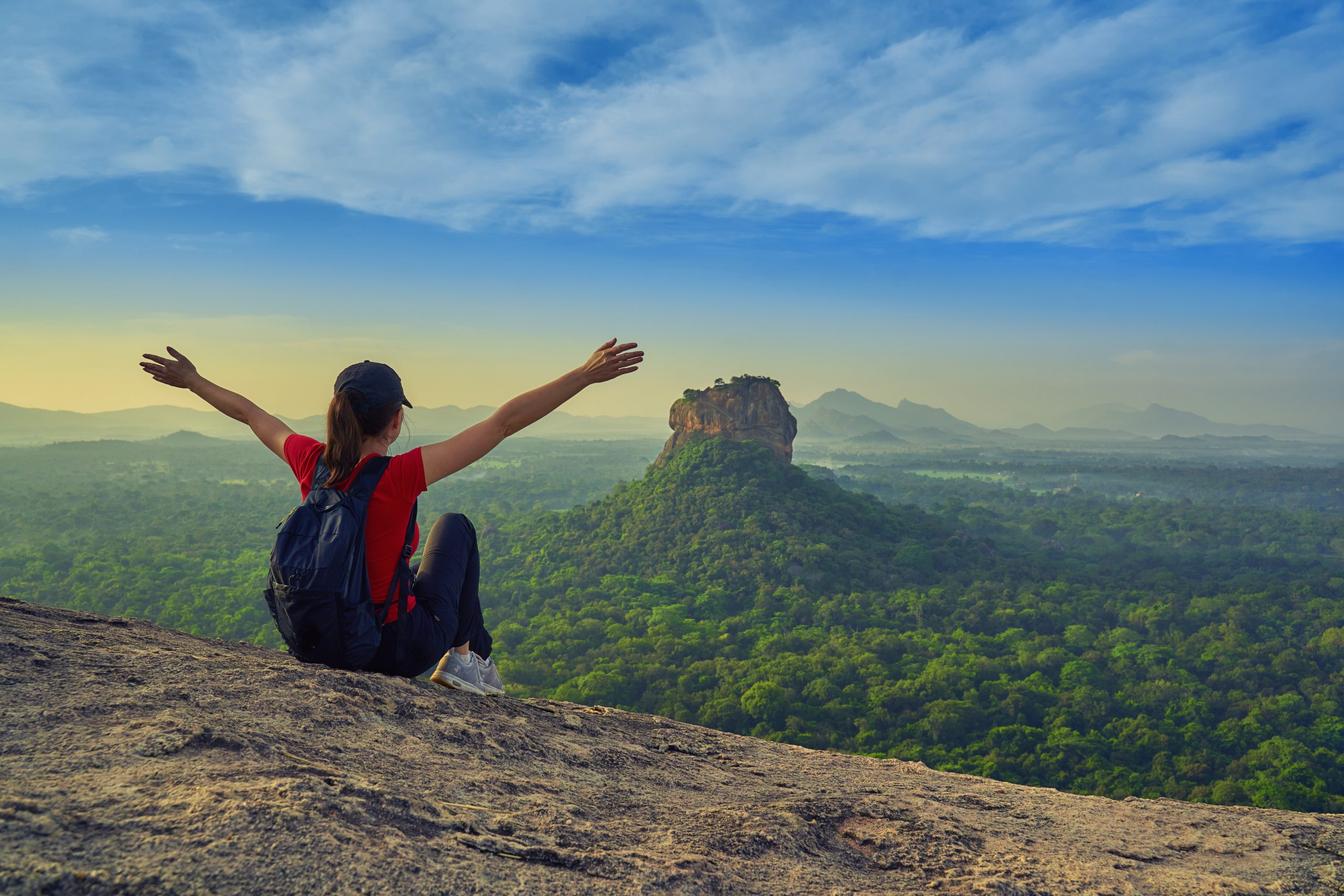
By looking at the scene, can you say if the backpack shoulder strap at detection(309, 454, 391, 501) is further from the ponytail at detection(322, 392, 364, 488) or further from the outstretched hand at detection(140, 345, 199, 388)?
the outstretched hand at detection(140, 345, 199, 388)

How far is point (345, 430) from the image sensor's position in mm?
3211

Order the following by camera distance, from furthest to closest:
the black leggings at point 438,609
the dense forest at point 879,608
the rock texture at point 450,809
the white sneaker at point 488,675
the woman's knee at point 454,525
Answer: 1. the dense forest at point 879,608
2. the white sneaker at point 488,675
3. the woman's knee at point 454,525
4. the black leggings at point 438,609
5. the rock texture at point 450,809

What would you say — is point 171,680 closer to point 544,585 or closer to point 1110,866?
point 1110,866

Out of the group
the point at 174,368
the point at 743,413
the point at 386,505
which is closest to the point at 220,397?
the point at 174,368

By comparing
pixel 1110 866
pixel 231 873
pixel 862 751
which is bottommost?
pixel 862 751

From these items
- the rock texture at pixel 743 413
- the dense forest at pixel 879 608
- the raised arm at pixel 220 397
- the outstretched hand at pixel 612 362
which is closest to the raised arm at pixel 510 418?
the outstretched hand at pixel 612 362

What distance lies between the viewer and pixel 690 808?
307 centimetres

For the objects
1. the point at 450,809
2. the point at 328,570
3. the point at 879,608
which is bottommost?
the point at 879,608

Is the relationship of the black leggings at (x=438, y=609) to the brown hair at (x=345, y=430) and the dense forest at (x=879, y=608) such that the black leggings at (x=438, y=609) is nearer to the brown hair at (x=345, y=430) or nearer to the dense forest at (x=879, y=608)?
the brown hair at (x=345, y=430)

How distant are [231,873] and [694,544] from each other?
44.5 meters

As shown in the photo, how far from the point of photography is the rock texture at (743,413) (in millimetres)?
50688

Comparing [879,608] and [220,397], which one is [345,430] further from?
[879,608]

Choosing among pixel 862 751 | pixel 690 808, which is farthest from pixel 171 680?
pixel 862 751

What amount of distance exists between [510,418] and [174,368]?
2.25 metres
